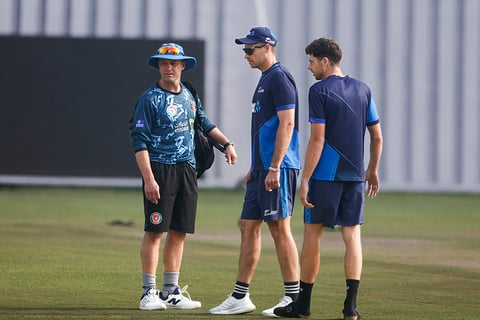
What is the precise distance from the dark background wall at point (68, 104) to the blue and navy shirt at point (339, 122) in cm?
1997

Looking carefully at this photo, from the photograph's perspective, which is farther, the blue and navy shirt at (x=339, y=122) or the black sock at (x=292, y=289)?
the black sock at (x=292, y=289)

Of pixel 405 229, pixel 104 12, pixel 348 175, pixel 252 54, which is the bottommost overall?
pixel 405 229

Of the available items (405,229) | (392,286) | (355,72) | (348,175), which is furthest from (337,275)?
(355,72)

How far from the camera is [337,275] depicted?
1139cm

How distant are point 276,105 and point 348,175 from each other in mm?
717

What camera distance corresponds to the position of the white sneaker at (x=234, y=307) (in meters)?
8.41

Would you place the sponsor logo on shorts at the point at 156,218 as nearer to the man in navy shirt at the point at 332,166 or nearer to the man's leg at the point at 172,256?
the man's leg at the point at 172,256

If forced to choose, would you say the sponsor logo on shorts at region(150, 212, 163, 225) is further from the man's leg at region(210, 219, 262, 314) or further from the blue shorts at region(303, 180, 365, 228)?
the blue shorts at region(303, 180, 365, 228)

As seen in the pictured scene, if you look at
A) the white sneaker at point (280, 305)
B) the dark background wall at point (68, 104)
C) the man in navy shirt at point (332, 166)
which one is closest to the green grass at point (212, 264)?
the white sneaker at point (280, 305)

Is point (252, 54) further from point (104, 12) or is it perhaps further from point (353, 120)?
point (104, 12)

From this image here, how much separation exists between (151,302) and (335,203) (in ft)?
5.18

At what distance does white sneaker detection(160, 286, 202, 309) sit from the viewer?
28.7ft

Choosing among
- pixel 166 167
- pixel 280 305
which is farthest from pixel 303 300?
pixel 166 167

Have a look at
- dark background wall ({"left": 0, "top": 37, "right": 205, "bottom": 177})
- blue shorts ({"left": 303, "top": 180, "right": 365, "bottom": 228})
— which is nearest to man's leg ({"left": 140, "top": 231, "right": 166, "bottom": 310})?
blue shorts ({"left": 303, "top": 180, "right": 365, "bottom": 228})
